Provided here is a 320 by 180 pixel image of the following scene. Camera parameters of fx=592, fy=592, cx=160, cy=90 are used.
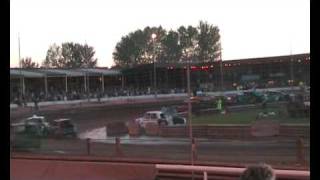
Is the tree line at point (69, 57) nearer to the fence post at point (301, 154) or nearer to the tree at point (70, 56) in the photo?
the tree at point (70, 56)

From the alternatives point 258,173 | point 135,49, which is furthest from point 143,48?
point 258,173

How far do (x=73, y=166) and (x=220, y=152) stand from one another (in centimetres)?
604

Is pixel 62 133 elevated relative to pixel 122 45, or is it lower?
lower

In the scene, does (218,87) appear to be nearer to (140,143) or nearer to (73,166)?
(140,143)

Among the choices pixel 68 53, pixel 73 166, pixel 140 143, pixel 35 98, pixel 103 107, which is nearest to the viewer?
pixel 73 166

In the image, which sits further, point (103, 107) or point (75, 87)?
point (75, 87)

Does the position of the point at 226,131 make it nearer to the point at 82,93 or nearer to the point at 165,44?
the point at 82,93

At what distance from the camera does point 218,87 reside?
3903 cm

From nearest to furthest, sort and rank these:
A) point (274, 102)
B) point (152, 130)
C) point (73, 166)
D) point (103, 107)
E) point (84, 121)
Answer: point (73, 166)
point (152, 130)
point (274, 102)
point (84, 121)
point (103, 107)

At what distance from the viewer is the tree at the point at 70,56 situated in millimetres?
93000

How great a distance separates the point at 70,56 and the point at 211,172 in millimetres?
87005

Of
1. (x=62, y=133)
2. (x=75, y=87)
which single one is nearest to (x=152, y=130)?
(x=62, y=133)

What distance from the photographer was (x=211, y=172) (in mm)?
9992

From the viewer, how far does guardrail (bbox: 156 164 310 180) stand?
8571 mm
